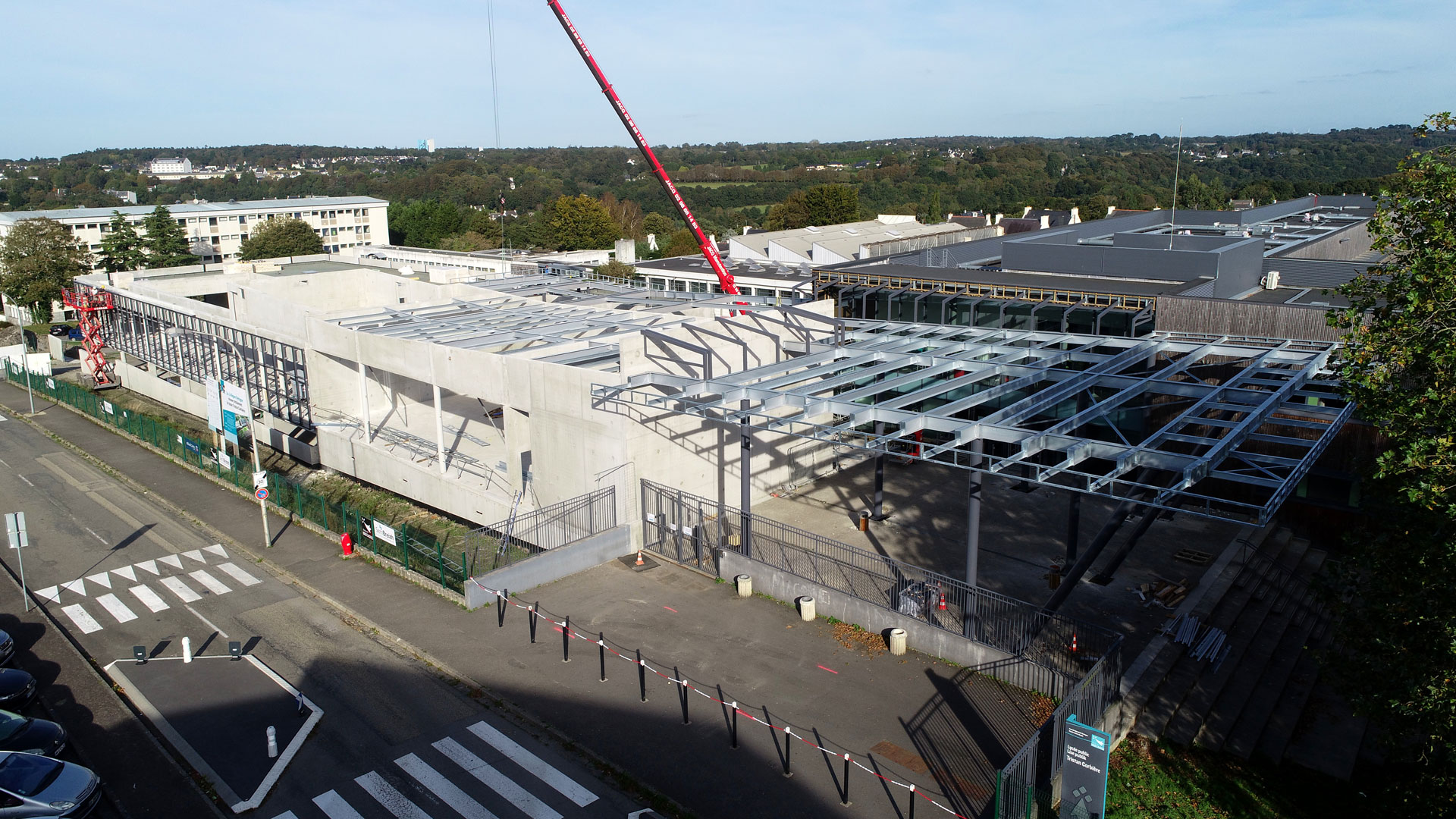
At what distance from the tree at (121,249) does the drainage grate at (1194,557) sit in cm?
6984

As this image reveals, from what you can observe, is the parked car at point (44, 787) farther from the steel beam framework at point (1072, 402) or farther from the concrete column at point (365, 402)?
the concrete column at point (365, 402)

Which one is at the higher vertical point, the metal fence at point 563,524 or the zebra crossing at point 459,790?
the metal fence at point 563,524

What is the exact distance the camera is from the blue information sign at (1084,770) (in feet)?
34.8

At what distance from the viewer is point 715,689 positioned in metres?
15.0

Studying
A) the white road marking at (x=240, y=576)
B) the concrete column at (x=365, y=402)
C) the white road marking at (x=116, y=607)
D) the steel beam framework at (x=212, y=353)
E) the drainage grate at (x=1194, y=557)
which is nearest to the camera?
the white road marking at (x=116, y=607)

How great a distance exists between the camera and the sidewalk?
496 inches

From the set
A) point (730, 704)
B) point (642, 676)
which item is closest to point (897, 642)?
point (730, 704)

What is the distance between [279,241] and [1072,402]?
66.5 meters

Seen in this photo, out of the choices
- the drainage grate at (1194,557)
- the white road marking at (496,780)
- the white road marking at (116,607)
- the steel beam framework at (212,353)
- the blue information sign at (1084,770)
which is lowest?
the white road marking at (116,607)

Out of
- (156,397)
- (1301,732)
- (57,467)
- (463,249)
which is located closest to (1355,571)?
(1301,732)

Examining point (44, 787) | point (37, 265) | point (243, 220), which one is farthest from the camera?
point (243, 220)

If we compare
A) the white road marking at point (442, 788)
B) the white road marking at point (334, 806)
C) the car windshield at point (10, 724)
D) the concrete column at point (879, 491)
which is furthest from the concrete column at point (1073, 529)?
the car windshield at point (10, 724)

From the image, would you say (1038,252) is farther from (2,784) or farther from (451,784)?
(2,784)

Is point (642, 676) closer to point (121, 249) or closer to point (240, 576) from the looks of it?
point (240, 576)
